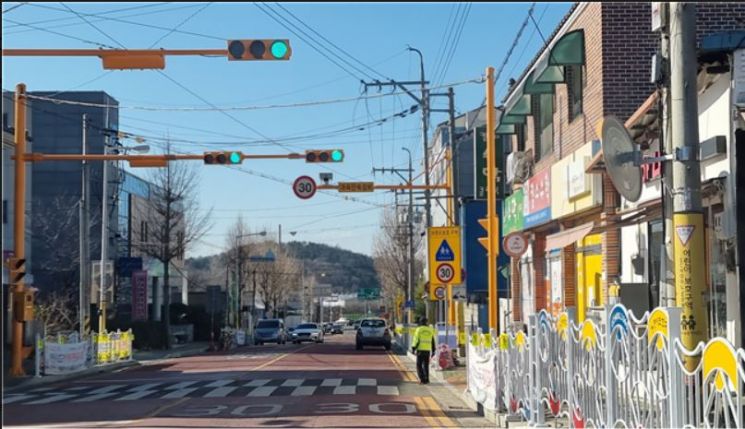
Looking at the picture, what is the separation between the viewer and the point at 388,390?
20.5 m

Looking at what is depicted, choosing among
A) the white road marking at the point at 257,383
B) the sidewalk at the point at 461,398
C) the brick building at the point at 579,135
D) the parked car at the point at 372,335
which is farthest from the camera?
the parked car at the point at 372,335

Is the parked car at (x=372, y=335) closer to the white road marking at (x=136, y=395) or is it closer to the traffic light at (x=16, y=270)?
the traffic light at (x=16, y=270)

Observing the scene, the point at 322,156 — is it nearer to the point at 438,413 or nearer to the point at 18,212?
the point at 438,413

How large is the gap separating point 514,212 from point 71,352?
14.5m

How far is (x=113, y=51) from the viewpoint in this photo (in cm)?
1293

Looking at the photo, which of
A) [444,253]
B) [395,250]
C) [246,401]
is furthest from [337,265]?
[246,401]

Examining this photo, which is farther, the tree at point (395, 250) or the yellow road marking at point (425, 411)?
the tree at point (395, 250)

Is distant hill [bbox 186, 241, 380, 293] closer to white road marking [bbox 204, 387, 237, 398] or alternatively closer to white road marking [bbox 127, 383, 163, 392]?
white road marking [bbox 127, 383, 163, 392]

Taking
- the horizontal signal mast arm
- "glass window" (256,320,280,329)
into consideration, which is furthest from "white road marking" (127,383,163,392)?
"glass window" (256,320,280,329)

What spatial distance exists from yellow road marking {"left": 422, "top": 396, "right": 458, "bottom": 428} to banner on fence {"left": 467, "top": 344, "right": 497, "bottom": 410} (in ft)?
2.26

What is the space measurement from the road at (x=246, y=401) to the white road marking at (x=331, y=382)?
0.08ft

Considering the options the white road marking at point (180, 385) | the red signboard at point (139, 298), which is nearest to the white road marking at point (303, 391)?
the white road marking at point (180, 385)

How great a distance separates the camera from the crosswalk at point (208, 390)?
1923 cm

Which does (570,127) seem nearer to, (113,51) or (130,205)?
(113,51)
